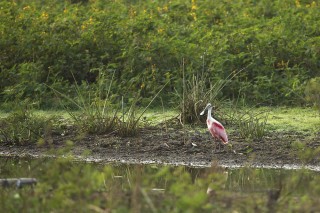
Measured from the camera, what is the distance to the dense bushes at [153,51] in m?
14.0

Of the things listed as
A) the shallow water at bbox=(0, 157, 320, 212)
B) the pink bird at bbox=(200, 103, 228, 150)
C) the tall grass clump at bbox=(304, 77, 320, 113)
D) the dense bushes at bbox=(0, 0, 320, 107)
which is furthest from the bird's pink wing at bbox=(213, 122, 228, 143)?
the shallow water at bbox=(0, 157, 320, 212)

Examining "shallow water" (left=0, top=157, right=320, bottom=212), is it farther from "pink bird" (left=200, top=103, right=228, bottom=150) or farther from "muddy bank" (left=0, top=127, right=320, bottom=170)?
"pink bird" (left=200, top=103, right=228, bottom=150)

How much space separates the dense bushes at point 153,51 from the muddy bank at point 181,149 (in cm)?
210

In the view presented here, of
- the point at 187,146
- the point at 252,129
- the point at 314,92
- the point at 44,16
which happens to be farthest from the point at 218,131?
the point at 44,16

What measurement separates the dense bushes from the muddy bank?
2105 millimetres

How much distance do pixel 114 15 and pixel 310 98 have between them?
507 cm

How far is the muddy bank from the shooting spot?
34.9 feet

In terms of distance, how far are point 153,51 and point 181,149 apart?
3727 millimetres

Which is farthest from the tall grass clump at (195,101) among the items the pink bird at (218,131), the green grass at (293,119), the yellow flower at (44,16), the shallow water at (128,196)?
the shallow water at (128,196)

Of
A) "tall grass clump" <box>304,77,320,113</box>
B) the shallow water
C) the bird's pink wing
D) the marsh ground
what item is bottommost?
the marsh ground

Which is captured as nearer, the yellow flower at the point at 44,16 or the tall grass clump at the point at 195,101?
the tall grass clump at the point at 195,101

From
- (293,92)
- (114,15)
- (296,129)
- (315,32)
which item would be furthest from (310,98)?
(114,15)

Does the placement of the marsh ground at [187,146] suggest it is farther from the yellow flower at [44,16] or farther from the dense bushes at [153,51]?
the yellow flower at [44,16]

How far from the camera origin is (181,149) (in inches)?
440
